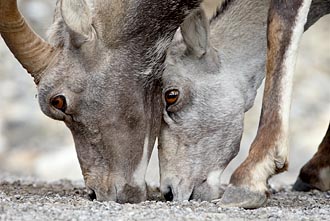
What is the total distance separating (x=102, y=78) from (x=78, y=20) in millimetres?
525

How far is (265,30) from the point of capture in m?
10.5

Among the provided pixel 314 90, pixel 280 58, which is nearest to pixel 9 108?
pixel 314 90

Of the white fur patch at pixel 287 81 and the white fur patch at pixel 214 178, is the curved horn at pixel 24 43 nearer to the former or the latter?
the white fur patch at pixel 214 178

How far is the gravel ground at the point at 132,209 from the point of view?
25.8 ft

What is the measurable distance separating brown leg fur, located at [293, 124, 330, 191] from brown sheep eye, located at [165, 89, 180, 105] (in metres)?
2.01

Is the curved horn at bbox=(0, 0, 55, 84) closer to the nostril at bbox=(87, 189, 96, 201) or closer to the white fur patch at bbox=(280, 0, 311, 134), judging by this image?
the nostril at bbox=(87, 189, 96, 201)

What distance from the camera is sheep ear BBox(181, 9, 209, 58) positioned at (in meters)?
9.96

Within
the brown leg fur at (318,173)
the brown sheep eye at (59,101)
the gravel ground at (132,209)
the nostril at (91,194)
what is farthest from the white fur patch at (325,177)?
the brown sheep eye at (59,101)

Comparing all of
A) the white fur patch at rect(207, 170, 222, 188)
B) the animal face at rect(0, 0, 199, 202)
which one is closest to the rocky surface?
the animal face at rect(0, 0, 199, 202)

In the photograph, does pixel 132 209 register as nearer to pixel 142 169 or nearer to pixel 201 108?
pixel 142 169

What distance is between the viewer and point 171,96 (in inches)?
391

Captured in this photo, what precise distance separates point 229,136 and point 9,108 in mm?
11391

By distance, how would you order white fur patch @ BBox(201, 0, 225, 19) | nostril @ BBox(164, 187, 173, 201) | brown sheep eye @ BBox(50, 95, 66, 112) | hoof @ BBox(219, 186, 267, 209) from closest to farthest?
hoof @ BBox(219, 186, 267, 209)
brown sheep eye @ BBox(50, 95, 66, 112)
nostril @ BBox(164, 187, 173, 201)
white fur patch @ BBox(201, 0, 225, 19)

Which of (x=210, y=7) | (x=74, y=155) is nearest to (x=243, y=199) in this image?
(x=210, y=7)
